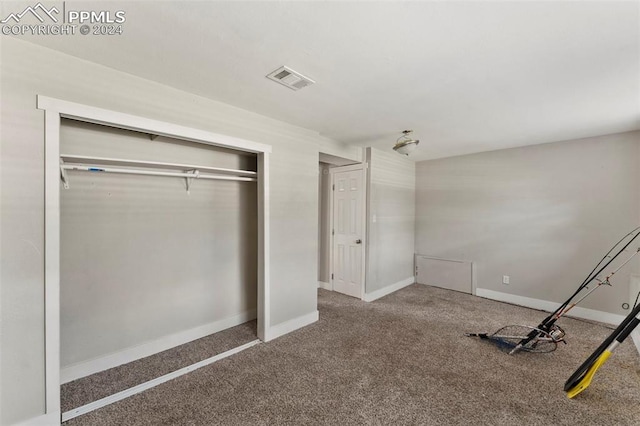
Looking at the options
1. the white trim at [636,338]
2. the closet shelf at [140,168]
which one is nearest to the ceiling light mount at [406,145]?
the closet shelf at [140,168]

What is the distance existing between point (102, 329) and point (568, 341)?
460 centimetres

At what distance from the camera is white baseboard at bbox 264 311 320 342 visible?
9.58 ft

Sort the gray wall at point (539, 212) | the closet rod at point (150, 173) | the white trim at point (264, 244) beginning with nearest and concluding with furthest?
the closet rod at point (150, 173), the white trim at point (264, 244), the gray wall at point (539, 212)

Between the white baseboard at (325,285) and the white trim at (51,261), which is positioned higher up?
the white trim at (51,261)

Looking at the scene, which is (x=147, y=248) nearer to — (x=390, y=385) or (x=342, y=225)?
(x=390, y=385)

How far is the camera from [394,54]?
5.53ft

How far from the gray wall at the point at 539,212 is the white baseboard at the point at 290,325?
2749mm

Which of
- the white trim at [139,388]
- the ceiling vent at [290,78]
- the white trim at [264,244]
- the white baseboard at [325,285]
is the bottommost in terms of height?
the white trim at [139,388]

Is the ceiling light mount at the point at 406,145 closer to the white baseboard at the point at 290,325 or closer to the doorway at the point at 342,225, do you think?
the doorway at the point at 342,225

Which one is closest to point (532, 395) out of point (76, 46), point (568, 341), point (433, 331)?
point (433, 331)

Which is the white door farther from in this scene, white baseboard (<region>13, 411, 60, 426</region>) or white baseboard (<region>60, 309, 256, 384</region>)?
white baseboard (<region>13, 411, 60, 426</region>)

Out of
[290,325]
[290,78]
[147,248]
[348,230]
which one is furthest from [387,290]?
[290,78]

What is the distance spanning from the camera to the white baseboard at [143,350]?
219 centimetres

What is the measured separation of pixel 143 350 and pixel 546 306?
198 inches
